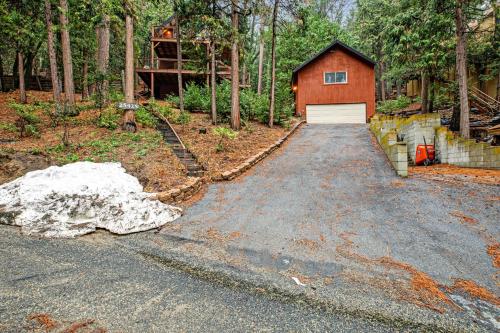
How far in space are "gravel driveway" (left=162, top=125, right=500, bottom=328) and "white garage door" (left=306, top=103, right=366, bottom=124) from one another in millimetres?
14376

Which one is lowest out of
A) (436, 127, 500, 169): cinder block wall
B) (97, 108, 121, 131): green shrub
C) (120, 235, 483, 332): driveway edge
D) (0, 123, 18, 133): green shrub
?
(120, 235, 483, 332): driveway edge

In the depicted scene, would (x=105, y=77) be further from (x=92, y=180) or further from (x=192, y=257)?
(x=192, y=257)

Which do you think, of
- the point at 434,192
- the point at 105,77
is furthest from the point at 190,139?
the point at 434,192

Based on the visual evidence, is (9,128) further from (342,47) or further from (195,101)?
(342,47)

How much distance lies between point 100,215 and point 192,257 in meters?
2.23

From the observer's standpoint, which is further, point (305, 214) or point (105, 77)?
point (105, 77)

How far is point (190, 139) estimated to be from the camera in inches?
430

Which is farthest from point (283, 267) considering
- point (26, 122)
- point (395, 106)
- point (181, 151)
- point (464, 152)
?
point (395, 106)

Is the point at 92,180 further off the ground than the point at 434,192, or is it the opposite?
the point at 92,180

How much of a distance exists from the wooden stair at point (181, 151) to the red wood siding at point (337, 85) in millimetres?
13498

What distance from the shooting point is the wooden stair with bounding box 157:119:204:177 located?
8173 millimetres

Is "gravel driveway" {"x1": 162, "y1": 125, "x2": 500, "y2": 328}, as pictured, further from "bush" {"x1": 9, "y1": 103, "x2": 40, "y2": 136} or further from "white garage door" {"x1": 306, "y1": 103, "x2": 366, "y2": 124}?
"white garage door" {"x1": 306, "y1": 103, "x2": 366, "y2": 124}

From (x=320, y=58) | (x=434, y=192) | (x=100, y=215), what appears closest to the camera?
(x=100, y=215)

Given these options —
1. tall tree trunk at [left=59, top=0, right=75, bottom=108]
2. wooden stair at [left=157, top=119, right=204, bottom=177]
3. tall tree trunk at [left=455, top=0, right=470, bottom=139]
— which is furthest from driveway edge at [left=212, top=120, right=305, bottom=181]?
tall tree trunk at [left=59, top=0, right=75, bottom=108]
